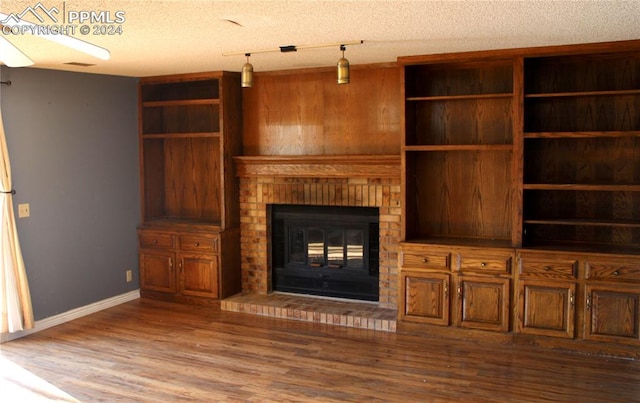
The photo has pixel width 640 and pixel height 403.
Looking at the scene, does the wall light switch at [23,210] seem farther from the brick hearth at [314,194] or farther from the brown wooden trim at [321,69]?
the brown wooden trim at [321,69]

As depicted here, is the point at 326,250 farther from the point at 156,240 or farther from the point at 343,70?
the point at 343,70

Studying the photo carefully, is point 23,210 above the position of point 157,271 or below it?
above

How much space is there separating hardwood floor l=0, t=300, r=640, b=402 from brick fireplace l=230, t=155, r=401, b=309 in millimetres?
714

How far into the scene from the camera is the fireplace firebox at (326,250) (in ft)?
18.9

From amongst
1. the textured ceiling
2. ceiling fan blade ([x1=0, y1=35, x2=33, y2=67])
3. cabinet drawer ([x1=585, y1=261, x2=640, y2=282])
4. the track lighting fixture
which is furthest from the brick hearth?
ceiling fan blade ([x1=0, y1=35, x2=33, y2=67])

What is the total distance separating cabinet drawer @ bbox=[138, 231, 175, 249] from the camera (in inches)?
242

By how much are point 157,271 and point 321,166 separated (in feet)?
6.84

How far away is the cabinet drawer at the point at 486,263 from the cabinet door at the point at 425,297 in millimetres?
190

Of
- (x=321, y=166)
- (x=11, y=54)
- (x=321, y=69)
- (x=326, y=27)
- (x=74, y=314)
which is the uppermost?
(x=321, y=69)

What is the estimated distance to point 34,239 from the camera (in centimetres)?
525

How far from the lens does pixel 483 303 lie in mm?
4914

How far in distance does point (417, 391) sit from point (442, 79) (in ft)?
9.03

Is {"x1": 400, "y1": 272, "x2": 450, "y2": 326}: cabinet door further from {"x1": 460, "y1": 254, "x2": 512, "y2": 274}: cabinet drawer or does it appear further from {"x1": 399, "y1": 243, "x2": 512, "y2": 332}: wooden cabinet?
{"x1": 460, "y1": 254, "x2": 512, "y2": 274}: cabinet drawer

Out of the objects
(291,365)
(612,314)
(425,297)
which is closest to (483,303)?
(425,297)
